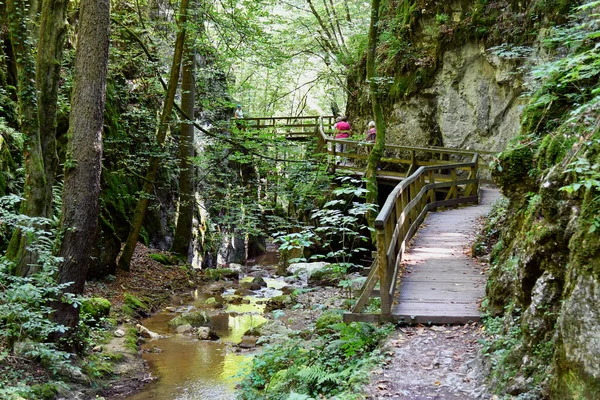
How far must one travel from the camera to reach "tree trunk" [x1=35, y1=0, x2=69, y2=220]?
7.14 meters

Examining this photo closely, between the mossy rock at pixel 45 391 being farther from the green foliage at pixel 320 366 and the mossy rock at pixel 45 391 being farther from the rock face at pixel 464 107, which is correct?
the rock face at pixel 464 107

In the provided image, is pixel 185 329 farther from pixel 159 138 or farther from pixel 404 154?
pixel 404 154

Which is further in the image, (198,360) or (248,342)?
(248,342)

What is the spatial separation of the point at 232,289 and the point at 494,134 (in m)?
9.94

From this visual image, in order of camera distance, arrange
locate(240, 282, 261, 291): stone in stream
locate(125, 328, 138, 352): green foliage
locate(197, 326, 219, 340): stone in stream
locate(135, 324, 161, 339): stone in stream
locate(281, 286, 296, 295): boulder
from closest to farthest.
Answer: locate(125, 328, 138, 352): green foliage, locate(135, 324, 161, 339): stone in stream, locate(197, 326, 219, 340): stone in stream, locate(281, 286, 296, 295): boulder, locate(240, 282, 261, 291): stone in stream

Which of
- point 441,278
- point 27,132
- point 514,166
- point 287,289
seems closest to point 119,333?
point 27,132

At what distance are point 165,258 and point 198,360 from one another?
705cm

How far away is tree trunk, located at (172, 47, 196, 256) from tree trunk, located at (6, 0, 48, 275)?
7.46 m

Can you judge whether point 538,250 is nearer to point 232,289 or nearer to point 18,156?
point 18,156

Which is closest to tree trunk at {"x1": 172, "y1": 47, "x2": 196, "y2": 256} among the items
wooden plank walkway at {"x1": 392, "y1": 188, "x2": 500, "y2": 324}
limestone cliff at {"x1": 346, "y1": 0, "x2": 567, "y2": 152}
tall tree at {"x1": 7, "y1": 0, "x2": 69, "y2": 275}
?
limestone cliff at {"x1": 346, "y1": 0, "x2": 567, "y2": 152}

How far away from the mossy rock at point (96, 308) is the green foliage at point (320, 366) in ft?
10.8

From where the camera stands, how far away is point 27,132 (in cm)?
696

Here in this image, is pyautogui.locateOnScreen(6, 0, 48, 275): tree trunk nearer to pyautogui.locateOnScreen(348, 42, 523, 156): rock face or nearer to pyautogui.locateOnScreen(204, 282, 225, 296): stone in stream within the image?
pyautogui.locateOnScreen(204, 282, 225, 296): stone in stream

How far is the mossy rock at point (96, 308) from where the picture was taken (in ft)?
27.6
